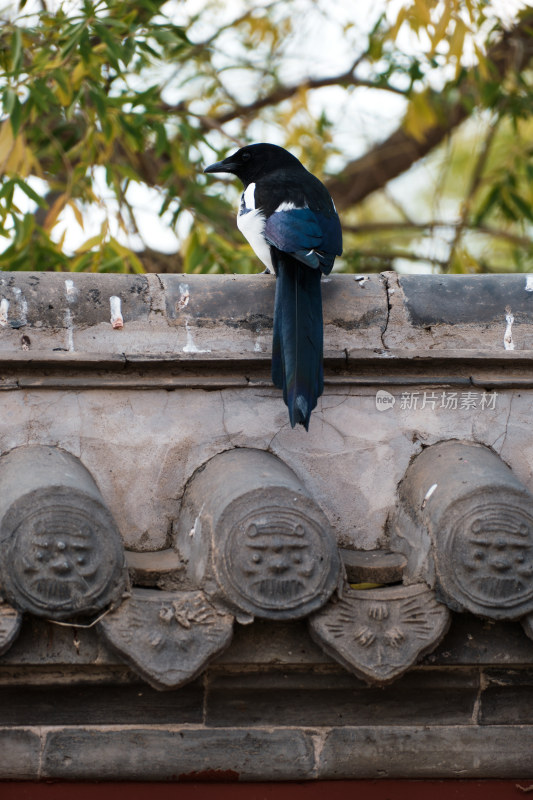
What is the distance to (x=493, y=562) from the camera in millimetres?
1976

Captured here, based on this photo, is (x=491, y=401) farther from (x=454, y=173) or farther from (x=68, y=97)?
(x=454, y=173)

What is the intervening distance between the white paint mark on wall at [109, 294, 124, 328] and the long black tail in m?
0.37

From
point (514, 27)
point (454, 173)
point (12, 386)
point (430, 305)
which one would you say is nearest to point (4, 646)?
point (12, 386)

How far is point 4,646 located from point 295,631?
56cm

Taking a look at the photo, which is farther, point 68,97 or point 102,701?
point 68,97

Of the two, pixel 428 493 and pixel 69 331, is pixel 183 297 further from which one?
pixel 428 493

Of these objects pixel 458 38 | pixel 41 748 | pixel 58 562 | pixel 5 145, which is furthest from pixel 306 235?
pixel 458 38

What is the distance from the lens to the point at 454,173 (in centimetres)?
805

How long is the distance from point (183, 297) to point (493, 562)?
0.97 meters

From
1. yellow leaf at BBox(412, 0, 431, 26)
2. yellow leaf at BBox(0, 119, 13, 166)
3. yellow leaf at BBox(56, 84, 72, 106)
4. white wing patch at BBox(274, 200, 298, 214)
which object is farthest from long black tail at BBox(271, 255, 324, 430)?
yellow leaf at BBox(412, 0, 431, 26)

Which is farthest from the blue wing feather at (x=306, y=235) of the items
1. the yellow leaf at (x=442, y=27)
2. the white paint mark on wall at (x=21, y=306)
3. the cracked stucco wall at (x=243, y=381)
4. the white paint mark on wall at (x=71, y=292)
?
the yellow leaf at (x=442, y=27)

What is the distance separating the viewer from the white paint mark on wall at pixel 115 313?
2.42 m

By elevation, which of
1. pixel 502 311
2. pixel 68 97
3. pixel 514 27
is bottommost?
pixel 502 311

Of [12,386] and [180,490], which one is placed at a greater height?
[12,386]
